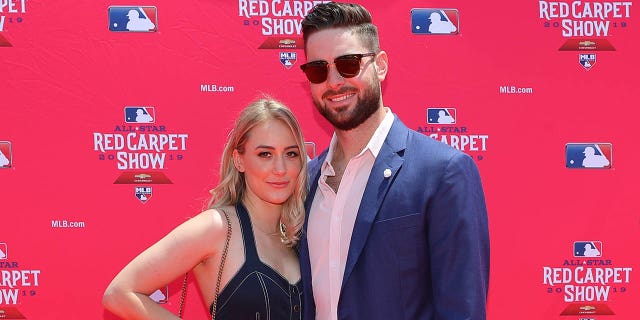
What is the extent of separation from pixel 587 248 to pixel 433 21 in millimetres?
1422

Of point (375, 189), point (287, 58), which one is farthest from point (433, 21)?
point (375, 189)

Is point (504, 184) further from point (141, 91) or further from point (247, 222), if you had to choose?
point (141, 91)

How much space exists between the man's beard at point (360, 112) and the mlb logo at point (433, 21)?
3.49 ft

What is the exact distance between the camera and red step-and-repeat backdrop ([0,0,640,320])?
10.9ft

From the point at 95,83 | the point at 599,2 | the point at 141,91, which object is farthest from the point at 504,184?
the point at 95,83

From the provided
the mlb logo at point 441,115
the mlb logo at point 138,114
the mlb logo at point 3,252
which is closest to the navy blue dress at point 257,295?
the mlb logo at point 138,114

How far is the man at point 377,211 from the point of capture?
208 cm

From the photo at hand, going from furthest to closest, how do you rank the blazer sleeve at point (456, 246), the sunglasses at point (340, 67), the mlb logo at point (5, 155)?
the mlb logo at point (5, 155) < the sunglasses at point (340, 67) < the blazer sleeve at point (456, 246)

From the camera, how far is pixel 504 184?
3.44m

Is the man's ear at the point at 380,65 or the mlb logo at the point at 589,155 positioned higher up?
the man's ear at the point at 380,65

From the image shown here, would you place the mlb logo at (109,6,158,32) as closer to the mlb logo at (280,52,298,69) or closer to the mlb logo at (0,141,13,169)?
the mlb logo at (280,52,298,69)

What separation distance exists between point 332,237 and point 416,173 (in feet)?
1.25

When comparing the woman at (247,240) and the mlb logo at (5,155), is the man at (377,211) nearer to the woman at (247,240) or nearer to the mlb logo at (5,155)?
the woman at (247,240)

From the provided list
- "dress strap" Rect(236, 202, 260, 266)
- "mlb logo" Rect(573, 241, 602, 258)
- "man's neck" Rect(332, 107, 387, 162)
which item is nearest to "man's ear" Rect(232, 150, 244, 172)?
"dress strap" Rect(236, 202, 260, 266)
